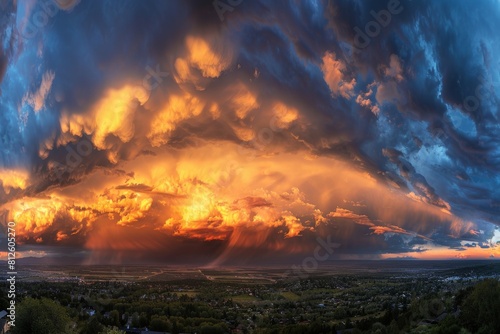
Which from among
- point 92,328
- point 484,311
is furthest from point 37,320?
point 484,311

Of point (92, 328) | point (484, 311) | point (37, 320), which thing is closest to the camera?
point (37, 320)

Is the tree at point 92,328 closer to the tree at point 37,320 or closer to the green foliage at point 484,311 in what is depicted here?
the tree at point 37,320

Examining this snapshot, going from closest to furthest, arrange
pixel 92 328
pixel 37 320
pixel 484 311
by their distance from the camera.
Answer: pixel 37 320
pixel 484 311
pixel 92 328

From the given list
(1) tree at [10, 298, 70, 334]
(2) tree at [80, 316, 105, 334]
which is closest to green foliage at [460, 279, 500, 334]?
(1) tree at [10, 298, 70, 334]

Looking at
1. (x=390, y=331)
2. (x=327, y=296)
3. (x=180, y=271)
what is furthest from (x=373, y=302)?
(x=180, y=271)

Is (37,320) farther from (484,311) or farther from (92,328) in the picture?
(484,311)

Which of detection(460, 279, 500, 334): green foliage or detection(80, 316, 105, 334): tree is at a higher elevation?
detection(460, 279, 500, 334): green foliage

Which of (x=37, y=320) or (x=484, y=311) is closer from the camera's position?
(x=37, y=320)

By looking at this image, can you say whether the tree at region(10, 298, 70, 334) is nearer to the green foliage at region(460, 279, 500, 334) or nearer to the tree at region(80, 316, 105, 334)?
the tree at region(80, 316, 105, 334)

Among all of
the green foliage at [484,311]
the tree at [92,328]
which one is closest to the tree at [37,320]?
the tree at [92,328]
